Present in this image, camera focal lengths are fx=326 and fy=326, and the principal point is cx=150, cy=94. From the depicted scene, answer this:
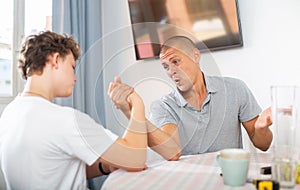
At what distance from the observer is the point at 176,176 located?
0.91 metres

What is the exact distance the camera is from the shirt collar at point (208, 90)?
4.67 ft

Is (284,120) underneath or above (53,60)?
underneath

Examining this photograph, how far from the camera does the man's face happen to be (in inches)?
50.4

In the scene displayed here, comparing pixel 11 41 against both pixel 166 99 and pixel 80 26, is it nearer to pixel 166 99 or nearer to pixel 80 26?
pixel 80 26

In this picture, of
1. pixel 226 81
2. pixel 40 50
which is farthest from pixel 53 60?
pixel 226 81

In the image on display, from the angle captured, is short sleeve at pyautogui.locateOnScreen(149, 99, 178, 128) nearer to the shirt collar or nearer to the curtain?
the shirt collar

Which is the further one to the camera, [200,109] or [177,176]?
[200,109]

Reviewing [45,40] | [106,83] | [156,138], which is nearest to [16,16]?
[45,40]

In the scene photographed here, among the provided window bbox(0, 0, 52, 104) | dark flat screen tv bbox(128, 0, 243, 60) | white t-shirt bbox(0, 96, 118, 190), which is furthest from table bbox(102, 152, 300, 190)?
window bbox(0, 0, 52, 104)

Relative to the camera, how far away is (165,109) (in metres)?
1.42

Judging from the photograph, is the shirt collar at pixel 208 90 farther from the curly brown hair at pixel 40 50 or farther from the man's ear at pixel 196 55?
the curly brown hair at pixel 40 50

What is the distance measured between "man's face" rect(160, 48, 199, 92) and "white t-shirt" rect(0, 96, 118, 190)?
436 millimetres

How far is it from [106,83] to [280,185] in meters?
0.65

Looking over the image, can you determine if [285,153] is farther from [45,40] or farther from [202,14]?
[202,14]
